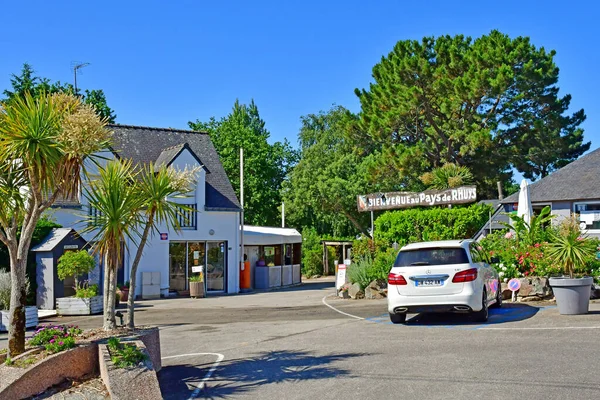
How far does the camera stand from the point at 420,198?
24.8m

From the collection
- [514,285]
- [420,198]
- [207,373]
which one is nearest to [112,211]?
[207,373]

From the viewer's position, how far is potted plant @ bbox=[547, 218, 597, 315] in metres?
13.9

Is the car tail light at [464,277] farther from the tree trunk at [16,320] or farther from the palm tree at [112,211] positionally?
the tree trunk at [16,320]

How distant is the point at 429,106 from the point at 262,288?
1731 cm

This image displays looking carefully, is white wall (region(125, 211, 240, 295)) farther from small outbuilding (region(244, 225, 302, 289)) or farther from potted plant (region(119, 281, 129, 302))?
potted plant (region(119, 281, 129, 302))

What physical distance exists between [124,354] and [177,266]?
805 inches

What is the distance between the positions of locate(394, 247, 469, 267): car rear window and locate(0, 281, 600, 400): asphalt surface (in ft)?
4.10

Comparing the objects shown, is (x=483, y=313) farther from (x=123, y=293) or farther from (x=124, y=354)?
(x=123, y=293)

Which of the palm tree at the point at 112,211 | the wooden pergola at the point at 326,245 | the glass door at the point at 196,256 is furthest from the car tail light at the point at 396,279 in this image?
the wooden pergola at the point at 326,245

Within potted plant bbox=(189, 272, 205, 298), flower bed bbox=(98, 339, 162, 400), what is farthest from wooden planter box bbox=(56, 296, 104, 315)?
flower bed bbox=(98, 339, 162, 400)

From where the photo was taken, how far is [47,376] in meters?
7.87

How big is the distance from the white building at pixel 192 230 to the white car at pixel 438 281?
15.4m

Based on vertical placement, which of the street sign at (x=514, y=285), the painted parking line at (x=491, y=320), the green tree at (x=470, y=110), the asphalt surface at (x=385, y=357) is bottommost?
the asphalt surface at (x=385, y=357)

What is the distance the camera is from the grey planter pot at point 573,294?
13.8 meters
